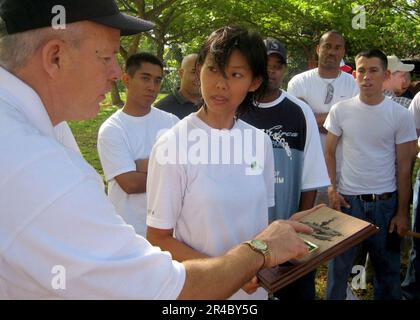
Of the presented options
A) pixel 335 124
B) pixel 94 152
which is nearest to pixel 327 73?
pixel 335 124

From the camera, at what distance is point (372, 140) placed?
355 cm

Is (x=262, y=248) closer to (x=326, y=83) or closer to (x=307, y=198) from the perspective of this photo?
(x=307, y=198)

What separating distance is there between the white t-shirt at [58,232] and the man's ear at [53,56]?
136 millimetres

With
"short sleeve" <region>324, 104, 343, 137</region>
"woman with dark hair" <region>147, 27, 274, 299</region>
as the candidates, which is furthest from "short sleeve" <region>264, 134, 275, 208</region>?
"short sleeve" <region>324, 104, 343, 137</region>

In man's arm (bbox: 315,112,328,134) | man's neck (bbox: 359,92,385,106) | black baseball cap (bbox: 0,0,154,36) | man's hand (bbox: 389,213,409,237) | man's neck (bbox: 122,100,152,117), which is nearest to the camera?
black baseball cap (bbox: 0,0,154,36)

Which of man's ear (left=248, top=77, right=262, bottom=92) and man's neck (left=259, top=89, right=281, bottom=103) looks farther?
man's neck (left=259, top=89, right=281, bottom=103)

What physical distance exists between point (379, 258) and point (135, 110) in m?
2.27

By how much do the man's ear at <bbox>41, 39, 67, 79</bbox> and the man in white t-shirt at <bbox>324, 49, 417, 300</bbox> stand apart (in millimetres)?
2883

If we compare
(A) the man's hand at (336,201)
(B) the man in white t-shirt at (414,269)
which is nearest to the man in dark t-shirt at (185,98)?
(A) the man's hand at (336,201)

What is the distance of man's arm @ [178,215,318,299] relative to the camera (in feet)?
3.93

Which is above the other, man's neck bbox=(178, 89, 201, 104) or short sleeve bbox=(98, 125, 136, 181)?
man's neck bbox=(178, 89, 201, 104)

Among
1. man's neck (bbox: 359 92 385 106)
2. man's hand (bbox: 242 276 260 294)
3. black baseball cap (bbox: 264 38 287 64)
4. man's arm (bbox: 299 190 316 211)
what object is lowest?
man's arm (bbox: 299 190 316 211)

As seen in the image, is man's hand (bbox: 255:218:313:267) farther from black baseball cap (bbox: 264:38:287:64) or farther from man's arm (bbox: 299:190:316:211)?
black baseball cap (bbox: 264:38:287:64)
